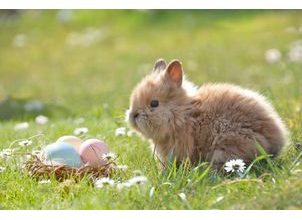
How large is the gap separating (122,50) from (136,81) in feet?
11.9

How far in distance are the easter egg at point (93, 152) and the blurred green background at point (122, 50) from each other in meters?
3.58

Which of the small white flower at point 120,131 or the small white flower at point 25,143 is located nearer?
the small white flower at point 25,143

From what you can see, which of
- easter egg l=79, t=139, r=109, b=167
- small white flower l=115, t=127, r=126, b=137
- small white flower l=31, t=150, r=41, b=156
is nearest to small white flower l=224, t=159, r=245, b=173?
easter egg l=79, t=139, r=109, b=167

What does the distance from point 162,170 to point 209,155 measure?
1.29 ft

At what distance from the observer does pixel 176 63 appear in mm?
6109

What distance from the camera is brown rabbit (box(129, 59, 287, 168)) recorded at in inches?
228

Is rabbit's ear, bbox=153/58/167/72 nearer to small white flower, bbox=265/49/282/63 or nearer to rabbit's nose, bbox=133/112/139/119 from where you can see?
rabbit's nose, bbox=133/112/139/119

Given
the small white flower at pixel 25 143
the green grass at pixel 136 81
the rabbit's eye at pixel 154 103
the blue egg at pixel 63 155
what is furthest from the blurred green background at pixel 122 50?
the blue egg at pixel 63 155

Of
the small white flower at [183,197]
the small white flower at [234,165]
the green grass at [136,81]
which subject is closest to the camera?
the small white flower at [183,197]

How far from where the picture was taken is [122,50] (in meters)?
16.0

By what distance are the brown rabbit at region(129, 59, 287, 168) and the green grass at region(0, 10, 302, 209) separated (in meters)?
0.17

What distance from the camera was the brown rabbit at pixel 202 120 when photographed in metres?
5.79

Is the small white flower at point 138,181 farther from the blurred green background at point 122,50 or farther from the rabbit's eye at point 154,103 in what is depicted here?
the blurred green background at point 122,50

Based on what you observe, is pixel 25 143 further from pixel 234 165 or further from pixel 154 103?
pixel 234 165
